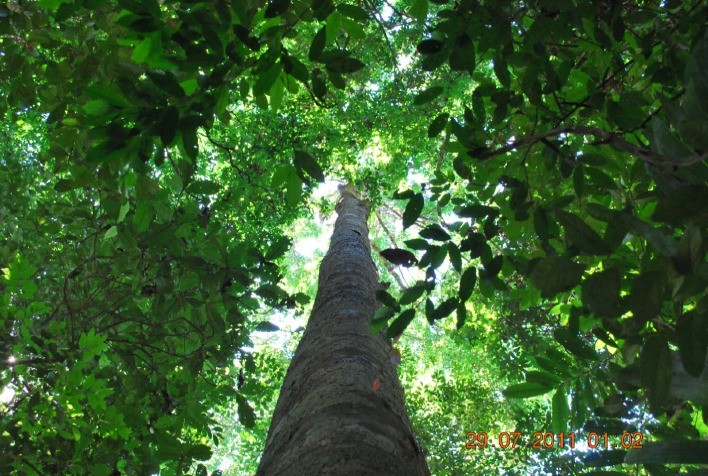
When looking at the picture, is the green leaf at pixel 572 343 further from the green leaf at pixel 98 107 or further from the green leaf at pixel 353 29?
the green leaf at pixel 98 107

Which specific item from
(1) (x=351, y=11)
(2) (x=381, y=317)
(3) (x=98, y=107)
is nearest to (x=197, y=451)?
(2) (x=381, y=317)

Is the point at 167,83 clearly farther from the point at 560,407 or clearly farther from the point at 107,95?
the point at 560,407

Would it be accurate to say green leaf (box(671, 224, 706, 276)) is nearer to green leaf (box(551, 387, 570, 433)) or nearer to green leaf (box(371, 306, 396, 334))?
green leaf (box(371, 306, 396, 334))

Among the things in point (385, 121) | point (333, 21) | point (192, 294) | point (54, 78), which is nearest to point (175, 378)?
point (192, 294)

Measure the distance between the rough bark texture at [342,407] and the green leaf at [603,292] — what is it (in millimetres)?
551

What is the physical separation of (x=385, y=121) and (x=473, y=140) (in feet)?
17.1

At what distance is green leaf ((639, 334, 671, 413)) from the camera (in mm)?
943

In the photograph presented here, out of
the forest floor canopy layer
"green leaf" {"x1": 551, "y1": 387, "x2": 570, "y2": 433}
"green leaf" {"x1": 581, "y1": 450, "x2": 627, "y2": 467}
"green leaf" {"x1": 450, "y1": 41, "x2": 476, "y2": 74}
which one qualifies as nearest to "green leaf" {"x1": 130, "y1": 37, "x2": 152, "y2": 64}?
the forest floor canopy layer

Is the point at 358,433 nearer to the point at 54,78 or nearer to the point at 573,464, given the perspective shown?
the point at 54,78

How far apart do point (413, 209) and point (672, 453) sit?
1005 millimetres

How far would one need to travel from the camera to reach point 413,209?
1636 mm

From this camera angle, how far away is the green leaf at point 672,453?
2.72 ft

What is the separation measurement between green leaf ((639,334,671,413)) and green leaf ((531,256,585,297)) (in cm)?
24

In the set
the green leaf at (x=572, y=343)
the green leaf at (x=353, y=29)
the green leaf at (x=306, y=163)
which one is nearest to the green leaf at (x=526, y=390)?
the green leaf at (x=572, y=343)
